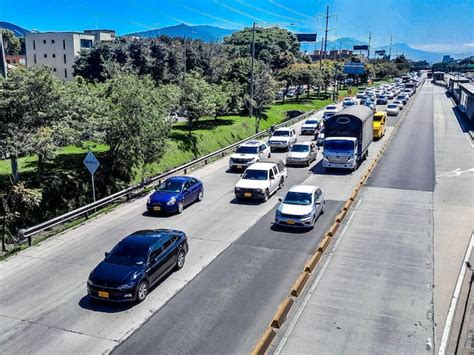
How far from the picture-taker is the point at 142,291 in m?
13.9

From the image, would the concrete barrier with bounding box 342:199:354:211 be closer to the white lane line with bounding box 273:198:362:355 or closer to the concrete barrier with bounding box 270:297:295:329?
the white lane line with bounding box 273:198:362:355

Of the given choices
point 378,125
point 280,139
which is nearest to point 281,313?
point 280,139

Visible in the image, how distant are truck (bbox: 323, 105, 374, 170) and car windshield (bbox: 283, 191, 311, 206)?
11.1 m

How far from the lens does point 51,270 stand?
16.7 meters

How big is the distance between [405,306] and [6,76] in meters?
18.5

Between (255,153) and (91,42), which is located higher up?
(91,42)

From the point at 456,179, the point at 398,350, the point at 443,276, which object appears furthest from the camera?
the point at 456,179

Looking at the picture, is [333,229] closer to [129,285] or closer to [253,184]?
[253,184]

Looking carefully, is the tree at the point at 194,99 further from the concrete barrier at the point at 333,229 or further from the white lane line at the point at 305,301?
the white lane line at the point at 305,301

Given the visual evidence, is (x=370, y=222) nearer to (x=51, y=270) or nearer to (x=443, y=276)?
(x=443, y=276)

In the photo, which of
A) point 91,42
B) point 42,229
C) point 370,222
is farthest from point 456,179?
point 91,42

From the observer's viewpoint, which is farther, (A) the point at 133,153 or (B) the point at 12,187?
(A) the point at 133,153

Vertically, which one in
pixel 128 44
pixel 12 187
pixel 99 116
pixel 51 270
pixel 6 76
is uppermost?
pixel 128 44

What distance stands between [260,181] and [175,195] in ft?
16.1
